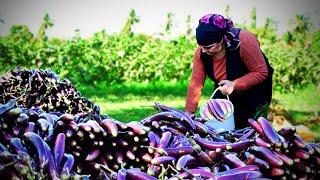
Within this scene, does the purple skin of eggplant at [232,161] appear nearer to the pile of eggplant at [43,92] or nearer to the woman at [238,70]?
the pile of eggplant at [43,92]

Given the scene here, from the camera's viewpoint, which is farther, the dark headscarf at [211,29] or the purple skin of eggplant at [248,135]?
the dark headscarf at [211,29]

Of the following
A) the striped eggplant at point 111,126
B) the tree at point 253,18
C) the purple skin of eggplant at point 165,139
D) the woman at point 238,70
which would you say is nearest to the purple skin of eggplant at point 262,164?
the purple skin of eggplant at point 165,139

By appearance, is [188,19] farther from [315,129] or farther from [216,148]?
[216,148]

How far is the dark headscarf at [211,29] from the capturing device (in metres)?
3.08

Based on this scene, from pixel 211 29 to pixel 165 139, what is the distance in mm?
1664

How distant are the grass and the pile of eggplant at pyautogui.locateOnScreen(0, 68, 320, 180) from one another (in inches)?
290

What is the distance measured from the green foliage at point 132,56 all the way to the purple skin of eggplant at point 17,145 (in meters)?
10.7

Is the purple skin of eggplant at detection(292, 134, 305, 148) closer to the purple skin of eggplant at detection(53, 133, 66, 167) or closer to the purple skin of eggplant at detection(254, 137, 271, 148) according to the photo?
the purple skin of eggplant at detection(254, 137, 271, 148)

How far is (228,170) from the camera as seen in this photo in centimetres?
138

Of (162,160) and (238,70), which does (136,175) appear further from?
(238,70)

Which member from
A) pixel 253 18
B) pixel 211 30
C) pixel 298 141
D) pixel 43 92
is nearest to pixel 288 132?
pixel 298 141

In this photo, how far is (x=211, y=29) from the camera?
10.1 feet

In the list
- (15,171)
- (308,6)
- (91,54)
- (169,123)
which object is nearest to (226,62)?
(169,123)

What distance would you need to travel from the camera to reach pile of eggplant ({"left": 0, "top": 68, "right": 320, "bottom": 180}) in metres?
1.35
